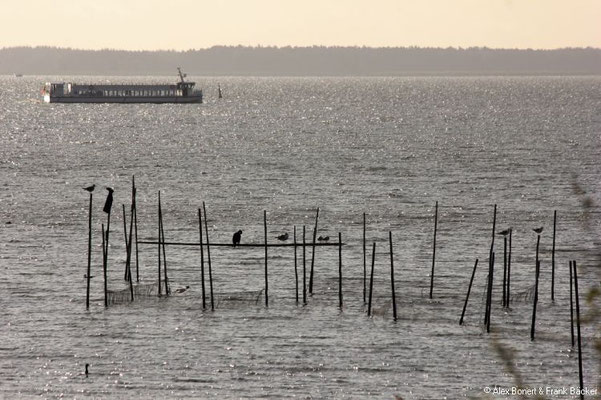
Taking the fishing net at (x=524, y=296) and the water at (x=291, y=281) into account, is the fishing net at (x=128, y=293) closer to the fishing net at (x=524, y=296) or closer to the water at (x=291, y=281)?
the water at (x=291, y=281)

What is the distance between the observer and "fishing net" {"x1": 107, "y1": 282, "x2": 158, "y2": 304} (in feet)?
178

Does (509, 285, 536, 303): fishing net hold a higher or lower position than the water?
higher

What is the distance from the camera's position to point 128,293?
55000 mm

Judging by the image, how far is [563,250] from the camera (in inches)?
2653

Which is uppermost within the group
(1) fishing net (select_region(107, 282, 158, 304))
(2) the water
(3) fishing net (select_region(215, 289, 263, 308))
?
(1) fishing net (select_region(107, 282, 158, 304))

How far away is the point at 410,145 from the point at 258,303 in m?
99.8

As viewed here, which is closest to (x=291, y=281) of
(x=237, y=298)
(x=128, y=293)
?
(x=237, y=298)

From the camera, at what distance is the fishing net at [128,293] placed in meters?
54.2

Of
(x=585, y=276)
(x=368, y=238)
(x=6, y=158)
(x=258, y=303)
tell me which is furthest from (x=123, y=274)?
(x=6, y=158)

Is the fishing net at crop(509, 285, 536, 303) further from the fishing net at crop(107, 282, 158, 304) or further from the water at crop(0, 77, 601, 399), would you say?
the fishing net at crop(107, 282, 158, 304)

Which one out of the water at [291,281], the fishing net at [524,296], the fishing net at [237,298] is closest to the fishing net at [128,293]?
the water at [291,281]

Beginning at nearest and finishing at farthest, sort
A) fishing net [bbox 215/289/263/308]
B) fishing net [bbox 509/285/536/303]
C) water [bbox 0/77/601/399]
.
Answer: water [bbox 0/77/601/399], fishing net [bbox 509/285/536/303], fishing net [bbox 215/289/263/308]

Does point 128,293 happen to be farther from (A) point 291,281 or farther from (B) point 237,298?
(A) point 291,281

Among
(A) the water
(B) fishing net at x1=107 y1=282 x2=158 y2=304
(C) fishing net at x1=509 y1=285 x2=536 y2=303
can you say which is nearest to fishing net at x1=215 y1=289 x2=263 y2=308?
(A) the water
